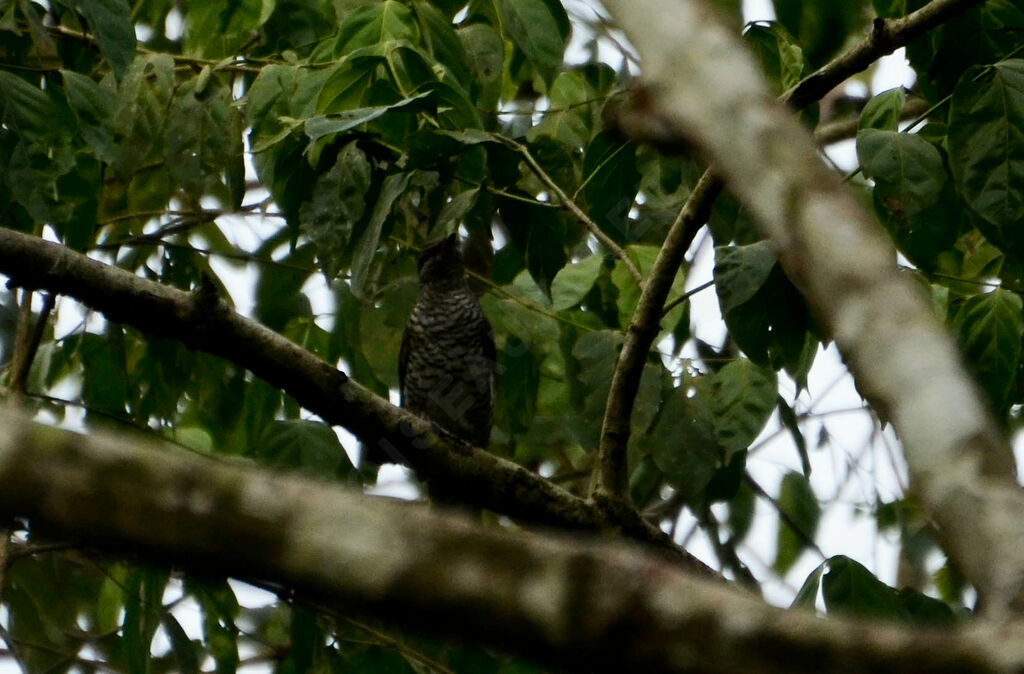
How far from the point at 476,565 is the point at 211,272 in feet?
10.7

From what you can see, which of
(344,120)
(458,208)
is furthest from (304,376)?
(344,120)

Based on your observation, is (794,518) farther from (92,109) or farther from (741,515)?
(92,109)

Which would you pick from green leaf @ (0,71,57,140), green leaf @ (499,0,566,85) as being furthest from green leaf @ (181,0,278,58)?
green leaf @ (0,71,57,140)

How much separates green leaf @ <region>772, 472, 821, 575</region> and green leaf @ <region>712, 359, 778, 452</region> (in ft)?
7.49

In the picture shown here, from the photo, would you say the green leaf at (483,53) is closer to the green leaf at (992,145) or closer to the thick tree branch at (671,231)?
the thick tree branch at (671,231)

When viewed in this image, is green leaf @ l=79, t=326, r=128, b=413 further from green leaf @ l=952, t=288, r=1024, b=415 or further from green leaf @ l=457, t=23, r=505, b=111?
green leaf @ l=952, t=288, r=1024, b=415

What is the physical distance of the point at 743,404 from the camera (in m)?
3.33

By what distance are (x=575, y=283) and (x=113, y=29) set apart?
146 cm

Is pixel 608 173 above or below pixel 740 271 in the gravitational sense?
above

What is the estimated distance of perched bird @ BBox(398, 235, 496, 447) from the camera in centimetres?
579

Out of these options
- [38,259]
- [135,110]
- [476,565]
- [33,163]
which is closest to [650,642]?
[476,565]

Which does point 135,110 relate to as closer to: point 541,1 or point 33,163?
point 33,163

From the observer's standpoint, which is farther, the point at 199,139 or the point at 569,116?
the point at 569,116

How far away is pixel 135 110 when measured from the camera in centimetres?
358
